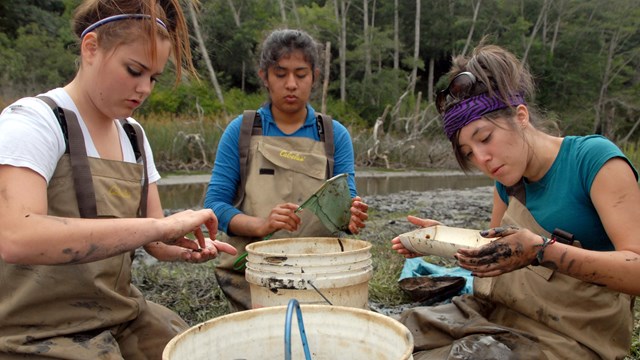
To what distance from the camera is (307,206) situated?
2551 mm

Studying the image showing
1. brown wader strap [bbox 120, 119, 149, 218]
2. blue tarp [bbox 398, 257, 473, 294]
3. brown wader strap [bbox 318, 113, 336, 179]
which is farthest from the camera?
blue tarp [bbox 398, 257, 473, 294]

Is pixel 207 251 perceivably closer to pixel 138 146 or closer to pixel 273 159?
pixel 138 146

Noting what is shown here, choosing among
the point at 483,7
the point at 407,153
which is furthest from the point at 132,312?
the point at 483,7

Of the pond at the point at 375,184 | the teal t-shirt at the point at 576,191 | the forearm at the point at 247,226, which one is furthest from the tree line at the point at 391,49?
the teal t-shirt at the point at 576,191

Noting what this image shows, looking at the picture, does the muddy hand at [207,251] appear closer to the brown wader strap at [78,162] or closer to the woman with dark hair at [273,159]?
the brown wader strap at [78,162]

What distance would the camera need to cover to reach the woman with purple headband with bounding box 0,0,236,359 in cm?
164

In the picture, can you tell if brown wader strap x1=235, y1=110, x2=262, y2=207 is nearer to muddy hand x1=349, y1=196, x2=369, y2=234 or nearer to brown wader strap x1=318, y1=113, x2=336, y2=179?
brown wader strap x1=318, y1=113, x2=336, y2=179

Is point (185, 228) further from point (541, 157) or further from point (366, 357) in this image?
point (541, 157)

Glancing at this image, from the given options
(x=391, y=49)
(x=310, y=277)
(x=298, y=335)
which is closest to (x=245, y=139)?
(x=310, y=277)

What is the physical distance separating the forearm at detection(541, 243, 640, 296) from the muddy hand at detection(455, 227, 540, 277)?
74 millimetres

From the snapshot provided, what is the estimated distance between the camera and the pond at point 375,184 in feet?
31.2

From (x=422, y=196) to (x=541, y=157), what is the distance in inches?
328

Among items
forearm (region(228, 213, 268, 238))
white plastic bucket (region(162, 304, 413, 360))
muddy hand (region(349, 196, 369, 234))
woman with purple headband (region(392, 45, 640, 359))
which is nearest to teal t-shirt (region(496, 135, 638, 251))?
woman with purple headband (region(392, 45, 640, 359))

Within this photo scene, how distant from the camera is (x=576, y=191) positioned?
2.09m
